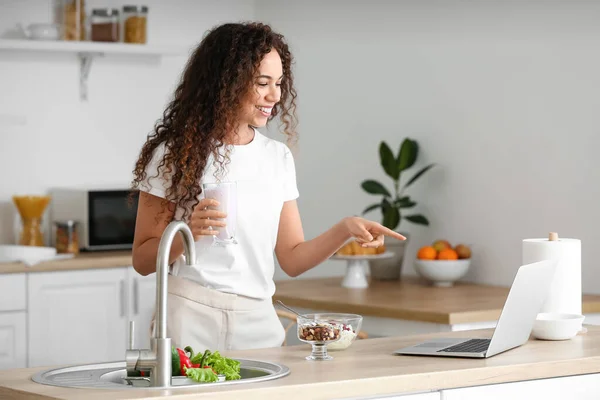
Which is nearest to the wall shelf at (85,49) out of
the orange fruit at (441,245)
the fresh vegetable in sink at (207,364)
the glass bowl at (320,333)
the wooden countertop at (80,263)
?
the wooden countertop at (80,263)

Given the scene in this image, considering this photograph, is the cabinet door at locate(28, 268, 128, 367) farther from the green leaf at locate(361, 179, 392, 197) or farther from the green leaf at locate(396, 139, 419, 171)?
the green leaf at locate(396, 139, 419, 171)

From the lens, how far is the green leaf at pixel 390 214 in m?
4.62

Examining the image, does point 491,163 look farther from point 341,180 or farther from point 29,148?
point 29,148

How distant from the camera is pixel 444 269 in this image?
432cm

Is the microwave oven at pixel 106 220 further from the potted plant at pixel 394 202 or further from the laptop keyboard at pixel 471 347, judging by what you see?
the laptop keyboard at pixel 471 347

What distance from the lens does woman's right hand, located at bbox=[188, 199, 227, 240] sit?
7.57 feet

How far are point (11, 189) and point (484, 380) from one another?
10.8 feet

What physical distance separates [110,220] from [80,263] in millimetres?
371

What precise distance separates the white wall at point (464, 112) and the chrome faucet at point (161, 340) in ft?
7.92

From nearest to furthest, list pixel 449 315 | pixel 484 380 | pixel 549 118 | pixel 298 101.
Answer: pixel 484 380 → pixel 449 315 → pixel 549 118 → pixel 298 101

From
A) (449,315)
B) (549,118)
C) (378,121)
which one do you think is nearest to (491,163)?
(549,118)

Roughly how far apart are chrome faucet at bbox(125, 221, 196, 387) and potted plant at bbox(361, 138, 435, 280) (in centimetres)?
261

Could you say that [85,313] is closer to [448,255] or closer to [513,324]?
[448,255]

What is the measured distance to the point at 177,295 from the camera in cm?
273
